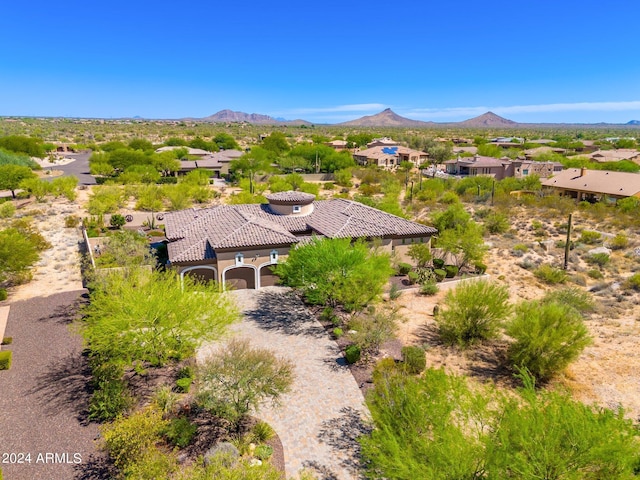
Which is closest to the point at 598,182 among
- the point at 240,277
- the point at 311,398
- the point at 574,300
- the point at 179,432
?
the point at 574,300

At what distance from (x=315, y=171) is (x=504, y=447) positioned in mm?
86185

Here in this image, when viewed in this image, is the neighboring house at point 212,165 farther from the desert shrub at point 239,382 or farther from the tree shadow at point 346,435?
the tree shadow at point 346,435

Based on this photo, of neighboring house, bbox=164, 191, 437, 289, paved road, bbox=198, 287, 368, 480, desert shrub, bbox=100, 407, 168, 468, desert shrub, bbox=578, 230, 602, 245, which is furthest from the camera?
desert shrub, bbox=578, 230, 602, 245

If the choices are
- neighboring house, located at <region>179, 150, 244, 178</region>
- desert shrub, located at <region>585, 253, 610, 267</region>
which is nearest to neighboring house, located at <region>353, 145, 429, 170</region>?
neighboring house, located at <region>179, 150, 244, 178</region>

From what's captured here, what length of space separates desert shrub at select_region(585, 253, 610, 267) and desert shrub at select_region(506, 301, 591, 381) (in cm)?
1994

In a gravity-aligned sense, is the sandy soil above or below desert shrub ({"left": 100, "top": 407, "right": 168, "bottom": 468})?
below

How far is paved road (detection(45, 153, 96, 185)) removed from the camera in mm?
81688

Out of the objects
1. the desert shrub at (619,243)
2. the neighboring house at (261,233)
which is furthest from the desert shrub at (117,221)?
the desert shrub at (619,243)

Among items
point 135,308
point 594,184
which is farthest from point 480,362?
point 594,184

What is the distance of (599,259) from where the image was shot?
122ft

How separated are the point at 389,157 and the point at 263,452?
321 feet

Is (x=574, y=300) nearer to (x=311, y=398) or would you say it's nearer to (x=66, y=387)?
(x=311, y=398)

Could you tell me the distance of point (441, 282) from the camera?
111 ft

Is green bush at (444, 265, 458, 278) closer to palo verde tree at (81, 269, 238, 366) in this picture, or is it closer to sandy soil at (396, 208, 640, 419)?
sandy soil at (396, 208, 640, 419)
